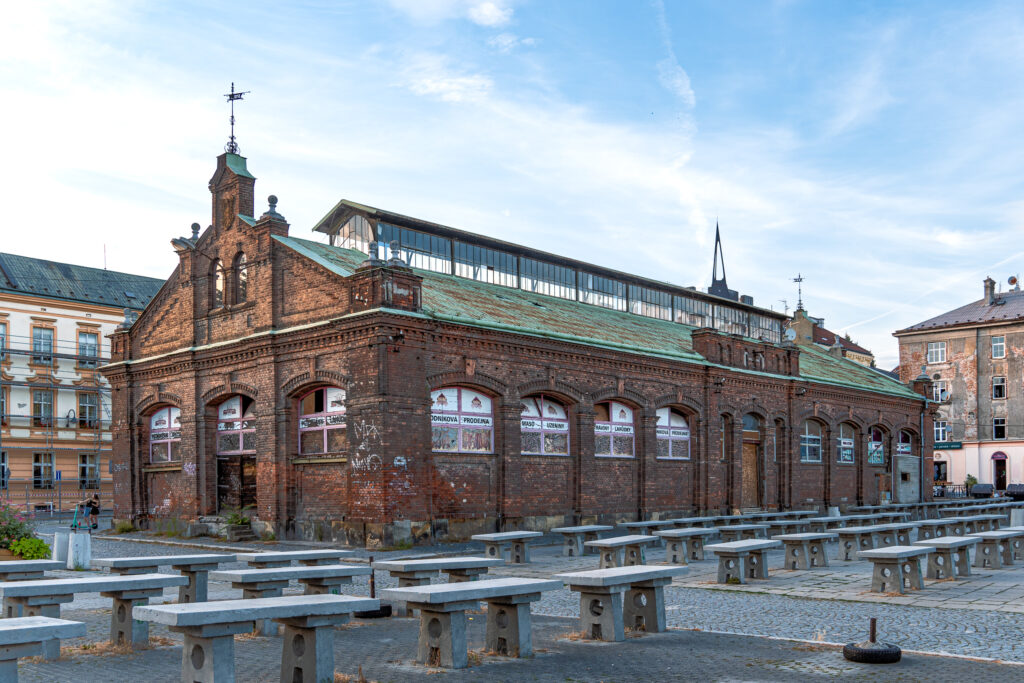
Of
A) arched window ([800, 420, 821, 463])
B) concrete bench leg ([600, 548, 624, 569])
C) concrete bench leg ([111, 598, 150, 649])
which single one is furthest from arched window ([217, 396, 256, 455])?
arched window ([800, 420, 821, 463])

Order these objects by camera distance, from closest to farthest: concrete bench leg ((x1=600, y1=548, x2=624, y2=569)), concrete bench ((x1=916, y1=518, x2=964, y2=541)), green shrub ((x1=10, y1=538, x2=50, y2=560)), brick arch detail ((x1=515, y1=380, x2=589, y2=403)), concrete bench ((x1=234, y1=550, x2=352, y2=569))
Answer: concrete bench ((x1=234, y1=550, x2=352, y2=569)) → concrete bench leg ((x1=600, y1=548, x2=624, y2=569)) → green shrub ((x1=10, y1=538, x2=50, y2=560)) → concrete bench ((x1=916, y1=518, x2=964, y2=541)) → brick arch detail ((x1=515, y1=380, x2=589, y2=403))

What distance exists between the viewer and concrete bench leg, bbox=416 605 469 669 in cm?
848

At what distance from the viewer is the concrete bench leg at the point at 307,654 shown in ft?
25.4

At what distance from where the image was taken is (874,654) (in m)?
8.41

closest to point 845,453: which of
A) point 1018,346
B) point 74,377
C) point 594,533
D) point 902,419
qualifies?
point 902,419

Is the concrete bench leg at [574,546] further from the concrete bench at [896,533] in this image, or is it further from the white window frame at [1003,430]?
the white window frame at [1003,430]

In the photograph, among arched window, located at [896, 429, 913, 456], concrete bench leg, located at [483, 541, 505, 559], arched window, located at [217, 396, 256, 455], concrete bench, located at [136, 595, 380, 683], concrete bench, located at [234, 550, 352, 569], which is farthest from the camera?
arched window, located at [896, 429, 913, 456]

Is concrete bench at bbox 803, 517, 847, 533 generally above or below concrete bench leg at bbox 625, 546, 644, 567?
below

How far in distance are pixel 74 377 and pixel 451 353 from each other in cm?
2818

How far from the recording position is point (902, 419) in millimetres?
41438

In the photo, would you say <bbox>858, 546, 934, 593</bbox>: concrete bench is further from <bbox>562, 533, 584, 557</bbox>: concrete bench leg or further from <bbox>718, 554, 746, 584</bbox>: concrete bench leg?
<bbox>562, 533, 584, 557</bbox>: concrete bench leg

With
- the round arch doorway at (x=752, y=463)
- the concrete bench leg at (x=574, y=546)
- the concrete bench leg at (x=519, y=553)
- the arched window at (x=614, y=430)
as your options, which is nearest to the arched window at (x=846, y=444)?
the round arch doorway at (x=752, y=463)

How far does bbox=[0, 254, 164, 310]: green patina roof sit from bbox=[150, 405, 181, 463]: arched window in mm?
16017

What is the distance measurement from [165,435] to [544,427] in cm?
1143
